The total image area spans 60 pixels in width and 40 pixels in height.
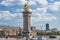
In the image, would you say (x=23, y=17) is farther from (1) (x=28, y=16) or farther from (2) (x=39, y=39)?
(2) (x=39, y=39)

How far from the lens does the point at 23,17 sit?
33688mm

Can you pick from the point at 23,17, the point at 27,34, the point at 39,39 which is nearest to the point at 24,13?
the point at 23,17

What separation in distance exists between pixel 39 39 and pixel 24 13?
1171cm

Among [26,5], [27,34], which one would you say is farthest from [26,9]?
[27,34]

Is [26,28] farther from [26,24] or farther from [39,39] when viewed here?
[39,39]

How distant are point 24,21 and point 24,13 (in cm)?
104

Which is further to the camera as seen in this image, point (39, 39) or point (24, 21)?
point (24, 21)

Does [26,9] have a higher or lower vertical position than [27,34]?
higher

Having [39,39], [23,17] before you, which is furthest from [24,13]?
[39,39]

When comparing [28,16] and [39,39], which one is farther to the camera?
[28,16]

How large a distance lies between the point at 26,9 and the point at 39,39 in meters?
12.3

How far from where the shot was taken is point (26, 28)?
33656 mm

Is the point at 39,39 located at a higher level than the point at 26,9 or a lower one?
lower

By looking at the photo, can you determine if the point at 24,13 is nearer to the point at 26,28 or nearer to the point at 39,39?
the point at 26,28
